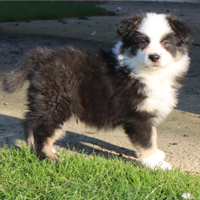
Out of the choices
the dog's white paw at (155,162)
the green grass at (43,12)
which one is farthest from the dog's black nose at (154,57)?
the green grass at (43,12)

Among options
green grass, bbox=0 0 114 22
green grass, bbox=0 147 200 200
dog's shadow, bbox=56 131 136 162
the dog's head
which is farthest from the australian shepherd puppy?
green grass, bbox=0 0 114 22

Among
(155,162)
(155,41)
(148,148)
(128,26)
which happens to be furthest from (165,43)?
(155,162)

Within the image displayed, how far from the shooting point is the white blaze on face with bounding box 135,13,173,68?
3.09 m

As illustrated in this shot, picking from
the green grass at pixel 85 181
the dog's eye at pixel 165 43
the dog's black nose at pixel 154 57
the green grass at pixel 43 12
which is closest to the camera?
the green grass at pixel 85 181

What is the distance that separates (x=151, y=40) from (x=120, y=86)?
1.72 ft

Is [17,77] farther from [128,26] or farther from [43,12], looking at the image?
[43,12]

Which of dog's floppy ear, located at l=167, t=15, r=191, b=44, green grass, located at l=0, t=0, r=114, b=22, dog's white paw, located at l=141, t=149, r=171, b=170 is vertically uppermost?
dog's floppy ear, located at l=167, t=15, r=191, b=44

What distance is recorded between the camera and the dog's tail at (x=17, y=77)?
3477 millimetres

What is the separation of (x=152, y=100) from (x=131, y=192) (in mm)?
988

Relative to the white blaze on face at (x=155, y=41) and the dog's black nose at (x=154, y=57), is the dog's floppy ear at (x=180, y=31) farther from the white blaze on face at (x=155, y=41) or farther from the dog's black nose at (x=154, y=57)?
the dog's black nose at (x=154, y=57)

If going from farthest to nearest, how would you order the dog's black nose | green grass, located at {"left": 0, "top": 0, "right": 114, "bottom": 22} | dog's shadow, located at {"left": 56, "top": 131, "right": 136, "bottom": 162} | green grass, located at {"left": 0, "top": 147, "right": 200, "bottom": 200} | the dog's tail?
green grass, located at {"left": 0, "top": 0, "right": 114, "bottom": 22}, dog's shadow, located at {"left": 56, "top": 131, "right": 136, "bottom": 162}, the dog's tail, the dog's black nose, green grass, located at {"left": 0, "top": 147, "right": 200, "bottom": 200}

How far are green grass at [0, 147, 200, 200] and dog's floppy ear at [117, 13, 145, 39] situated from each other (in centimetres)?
121

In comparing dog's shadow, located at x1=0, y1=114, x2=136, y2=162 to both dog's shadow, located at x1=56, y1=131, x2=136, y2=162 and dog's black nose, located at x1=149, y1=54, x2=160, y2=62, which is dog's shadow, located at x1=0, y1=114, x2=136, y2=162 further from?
dog's black nose, located at x1=149, y1=54, x2=160, y2=62

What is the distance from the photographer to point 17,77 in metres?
3.49
